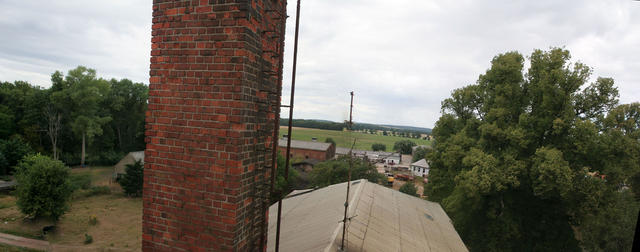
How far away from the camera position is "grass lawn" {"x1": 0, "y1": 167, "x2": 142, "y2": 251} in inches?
583

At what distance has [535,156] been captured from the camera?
37.7ft

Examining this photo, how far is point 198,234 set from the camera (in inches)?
96.7

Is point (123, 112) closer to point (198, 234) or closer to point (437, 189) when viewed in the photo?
point (437, 189)

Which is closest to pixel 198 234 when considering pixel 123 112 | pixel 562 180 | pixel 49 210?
pixel 562 180

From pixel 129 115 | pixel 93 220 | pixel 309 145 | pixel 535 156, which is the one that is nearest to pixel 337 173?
pixel 535 156

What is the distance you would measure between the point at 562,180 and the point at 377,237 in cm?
820

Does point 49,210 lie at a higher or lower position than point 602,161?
lower

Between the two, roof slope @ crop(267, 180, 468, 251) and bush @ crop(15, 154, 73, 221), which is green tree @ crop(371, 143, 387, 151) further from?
bush @ crop(15, 154, 73, 221)

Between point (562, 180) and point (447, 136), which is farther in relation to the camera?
point (447, 136)

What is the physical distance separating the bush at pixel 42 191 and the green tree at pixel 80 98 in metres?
18.5

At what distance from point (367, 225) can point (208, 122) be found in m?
5.18

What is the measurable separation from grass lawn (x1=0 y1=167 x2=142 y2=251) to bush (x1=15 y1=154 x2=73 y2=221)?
0.99 m

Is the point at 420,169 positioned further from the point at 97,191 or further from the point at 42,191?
the point at 42,191

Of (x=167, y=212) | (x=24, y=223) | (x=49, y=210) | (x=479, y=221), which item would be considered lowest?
(x=24, y=223)
